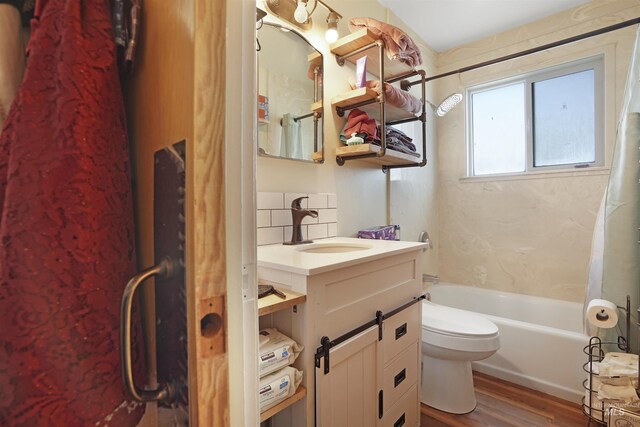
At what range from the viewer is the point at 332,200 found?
1.64 m

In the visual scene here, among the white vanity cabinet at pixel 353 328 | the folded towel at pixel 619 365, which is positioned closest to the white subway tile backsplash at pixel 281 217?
the white vanity cabinet at pixel 353 328

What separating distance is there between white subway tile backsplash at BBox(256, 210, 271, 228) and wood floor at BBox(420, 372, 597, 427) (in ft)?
4.28

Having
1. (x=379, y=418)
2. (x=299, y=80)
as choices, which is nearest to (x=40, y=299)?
(x=379, y=418)

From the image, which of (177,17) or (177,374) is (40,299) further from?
(177,17)

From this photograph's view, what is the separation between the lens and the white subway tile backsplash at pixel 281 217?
133cm

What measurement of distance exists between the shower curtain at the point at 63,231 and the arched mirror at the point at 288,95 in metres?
0.89

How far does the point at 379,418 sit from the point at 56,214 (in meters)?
1.21

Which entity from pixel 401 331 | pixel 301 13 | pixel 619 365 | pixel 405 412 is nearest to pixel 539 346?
pixel 619 365

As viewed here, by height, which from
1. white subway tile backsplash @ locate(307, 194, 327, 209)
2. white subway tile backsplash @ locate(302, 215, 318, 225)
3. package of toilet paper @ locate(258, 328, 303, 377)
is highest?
white subway tile backsplash @ locate(307, 194, 327, 209)

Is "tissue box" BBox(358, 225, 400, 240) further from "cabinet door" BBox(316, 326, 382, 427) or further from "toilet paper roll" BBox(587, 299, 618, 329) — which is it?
"toilet paper roll" BBox(587, 299, 618, 329)

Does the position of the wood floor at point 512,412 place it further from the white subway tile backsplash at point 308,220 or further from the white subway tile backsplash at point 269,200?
the white subway tile backsplash at point 269,200

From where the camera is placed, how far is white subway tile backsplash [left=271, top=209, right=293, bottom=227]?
1331mm

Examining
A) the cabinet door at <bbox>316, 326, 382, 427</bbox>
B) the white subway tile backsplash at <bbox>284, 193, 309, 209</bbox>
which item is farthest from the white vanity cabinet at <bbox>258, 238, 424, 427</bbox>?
the white subway tile backsplash at <bbox>284, 193, 309, 209</bbox>

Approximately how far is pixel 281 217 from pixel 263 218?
10 centimetres
